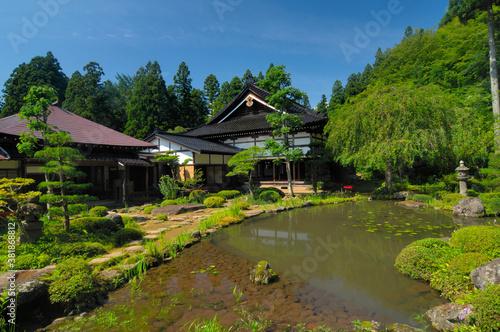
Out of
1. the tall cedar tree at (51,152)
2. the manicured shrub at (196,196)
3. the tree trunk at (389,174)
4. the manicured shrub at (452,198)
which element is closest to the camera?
the tall cedar tree at (51,152)

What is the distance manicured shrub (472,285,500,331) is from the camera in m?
2.93

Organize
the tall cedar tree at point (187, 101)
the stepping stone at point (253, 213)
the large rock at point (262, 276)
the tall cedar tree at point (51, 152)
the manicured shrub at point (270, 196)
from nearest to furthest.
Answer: the large rock at point (262, 276) < the tall cedar tree at point (51, 152) < the stepping stone at point (253, 213) < the manicured shrub at point (270, 196) < the tall cedar tree at point (187, 101)

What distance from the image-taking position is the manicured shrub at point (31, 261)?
5.02 metres

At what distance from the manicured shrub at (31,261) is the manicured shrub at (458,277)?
25.1ft

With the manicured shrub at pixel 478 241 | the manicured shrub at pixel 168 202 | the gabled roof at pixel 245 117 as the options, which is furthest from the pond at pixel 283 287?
the gabled roof at pixel 245 117

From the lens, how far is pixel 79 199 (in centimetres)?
704

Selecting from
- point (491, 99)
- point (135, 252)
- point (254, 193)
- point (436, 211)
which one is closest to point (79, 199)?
point (135, 252)

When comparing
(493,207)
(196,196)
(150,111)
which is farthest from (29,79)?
(493,207)

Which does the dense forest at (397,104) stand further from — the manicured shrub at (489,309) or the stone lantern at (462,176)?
the manicured shrub at (489,309)

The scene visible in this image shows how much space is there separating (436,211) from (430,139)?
4.01 m

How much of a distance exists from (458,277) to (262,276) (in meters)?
3.34

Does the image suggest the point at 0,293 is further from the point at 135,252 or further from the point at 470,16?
the point at 470,16

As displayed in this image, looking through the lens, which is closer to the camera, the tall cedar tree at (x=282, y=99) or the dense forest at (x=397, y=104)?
the dense forest at (x=397, y=104)

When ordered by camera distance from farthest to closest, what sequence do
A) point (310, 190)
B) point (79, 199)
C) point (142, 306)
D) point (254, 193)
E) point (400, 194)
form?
point (310, 190) < point (254, 193) < point (400, 194) < point (79, 199) < point (142, 306)
